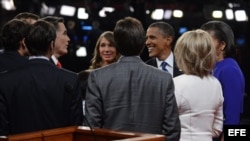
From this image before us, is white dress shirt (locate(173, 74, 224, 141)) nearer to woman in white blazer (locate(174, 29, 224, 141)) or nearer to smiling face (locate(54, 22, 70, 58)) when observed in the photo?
woman in white blazer (locate(174, 29, 224, 141))

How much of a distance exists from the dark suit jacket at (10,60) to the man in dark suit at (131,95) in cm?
80

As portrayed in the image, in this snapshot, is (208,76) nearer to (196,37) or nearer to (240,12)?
(196,37)

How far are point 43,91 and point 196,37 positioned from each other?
0.95 meters

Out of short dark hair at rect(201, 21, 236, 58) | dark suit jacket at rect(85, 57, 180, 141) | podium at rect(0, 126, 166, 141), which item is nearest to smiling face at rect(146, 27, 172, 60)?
short dark hair at rect(201, 21, 236, 58)

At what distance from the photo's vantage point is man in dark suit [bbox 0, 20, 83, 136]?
2963 mm

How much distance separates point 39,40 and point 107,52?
1.59 metres

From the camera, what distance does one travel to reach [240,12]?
12266 millimetres

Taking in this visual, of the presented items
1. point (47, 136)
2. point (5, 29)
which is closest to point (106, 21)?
point (5, 29)

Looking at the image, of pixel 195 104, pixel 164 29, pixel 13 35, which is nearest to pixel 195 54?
pixel 195 104

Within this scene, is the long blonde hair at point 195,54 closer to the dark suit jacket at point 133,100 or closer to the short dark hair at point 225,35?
the dark suit jacket at point 133,100

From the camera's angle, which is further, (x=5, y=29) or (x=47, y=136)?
(x=5, y=29)

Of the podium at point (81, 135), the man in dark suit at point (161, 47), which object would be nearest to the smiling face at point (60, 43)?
the man in dark suit at point (161, 47)

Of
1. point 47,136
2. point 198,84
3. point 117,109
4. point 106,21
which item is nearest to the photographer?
point 47,136

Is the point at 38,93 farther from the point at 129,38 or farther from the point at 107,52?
the point at 107,52
